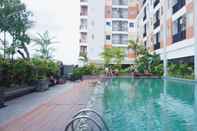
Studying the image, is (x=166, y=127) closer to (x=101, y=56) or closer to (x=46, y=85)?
(x=46, y=85)

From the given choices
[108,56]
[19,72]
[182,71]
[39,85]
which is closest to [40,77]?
[39,85]

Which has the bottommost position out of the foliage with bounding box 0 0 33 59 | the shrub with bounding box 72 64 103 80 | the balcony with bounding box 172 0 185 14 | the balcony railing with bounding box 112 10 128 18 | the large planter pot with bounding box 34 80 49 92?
the large planter pot with bounding box 34 80 49 92

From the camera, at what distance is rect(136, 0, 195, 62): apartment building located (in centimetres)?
2566

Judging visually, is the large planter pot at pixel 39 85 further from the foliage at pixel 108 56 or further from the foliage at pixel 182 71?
the foliage at pixel 108 56

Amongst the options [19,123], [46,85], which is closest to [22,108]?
[19,123]

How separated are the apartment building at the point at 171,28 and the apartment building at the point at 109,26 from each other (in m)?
3.65

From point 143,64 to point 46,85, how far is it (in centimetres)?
1933

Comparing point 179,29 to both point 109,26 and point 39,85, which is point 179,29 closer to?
point 39,85

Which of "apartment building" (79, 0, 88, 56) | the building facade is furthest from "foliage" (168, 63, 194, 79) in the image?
"apartment building" (79, 0, 88, 56)

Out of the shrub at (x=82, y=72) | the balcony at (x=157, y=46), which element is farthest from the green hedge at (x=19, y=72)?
the balcony at (x=157, y=46)

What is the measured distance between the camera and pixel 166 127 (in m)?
7.55

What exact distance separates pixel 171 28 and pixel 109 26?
1919cm

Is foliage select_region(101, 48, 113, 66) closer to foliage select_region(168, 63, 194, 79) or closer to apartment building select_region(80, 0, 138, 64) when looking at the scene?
apartment building select_region(80, 0, 138, 64)

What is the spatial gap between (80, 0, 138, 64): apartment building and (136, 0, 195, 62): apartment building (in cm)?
365
